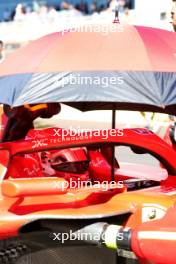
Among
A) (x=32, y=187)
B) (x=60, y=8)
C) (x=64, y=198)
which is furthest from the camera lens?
(x=60, y=8)

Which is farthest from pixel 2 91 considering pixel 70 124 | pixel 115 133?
pixel 70 124

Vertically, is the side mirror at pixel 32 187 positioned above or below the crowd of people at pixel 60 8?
above

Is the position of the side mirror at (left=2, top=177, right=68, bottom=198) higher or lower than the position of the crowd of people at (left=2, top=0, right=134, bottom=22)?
higher

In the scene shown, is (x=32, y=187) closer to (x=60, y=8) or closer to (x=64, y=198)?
(x=64, y=198)

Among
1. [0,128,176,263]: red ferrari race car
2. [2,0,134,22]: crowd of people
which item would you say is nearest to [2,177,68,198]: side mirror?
[0,128,176,263]: red ferrari race car

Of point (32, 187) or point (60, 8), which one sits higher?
point (32, 187)

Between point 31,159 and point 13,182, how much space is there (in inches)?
34.4

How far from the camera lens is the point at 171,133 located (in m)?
4.38

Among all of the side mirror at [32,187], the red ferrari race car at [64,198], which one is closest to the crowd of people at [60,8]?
the red ferrari race car at [64,198]

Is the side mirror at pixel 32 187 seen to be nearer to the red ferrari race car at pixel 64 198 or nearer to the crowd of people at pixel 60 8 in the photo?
the red ferrari race car at pixel 64 198

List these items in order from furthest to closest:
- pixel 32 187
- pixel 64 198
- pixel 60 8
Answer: pixel 60 8 < pixel 64 198 < pixel 32 187

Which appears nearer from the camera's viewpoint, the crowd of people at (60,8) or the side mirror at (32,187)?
the side mirror at (32,187)

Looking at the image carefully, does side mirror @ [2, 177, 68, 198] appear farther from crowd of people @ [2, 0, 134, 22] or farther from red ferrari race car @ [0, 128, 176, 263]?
crowd of people @ [2, 0, 134, 22]

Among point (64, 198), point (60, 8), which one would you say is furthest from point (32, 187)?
point (60, 8)
